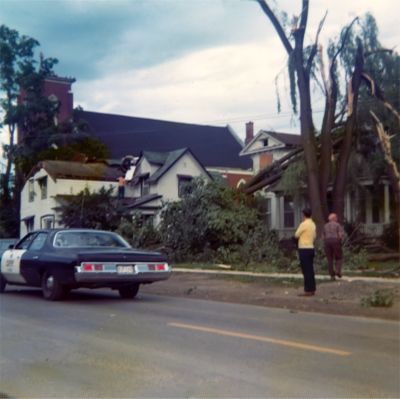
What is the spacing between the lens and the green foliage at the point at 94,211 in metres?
37.7

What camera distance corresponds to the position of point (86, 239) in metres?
14.6

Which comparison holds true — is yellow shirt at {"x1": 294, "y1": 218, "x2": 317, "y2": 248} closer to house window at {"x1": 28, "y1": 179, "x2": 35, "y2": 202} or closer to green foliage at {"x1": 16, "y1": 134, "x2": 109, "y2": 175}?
house window at {"x1": 28, "y1": 179, "x2": 35, "y2": 202}

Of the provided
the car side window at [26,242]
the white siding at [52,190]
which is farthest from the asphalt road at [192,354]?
the white siding at [52,190]

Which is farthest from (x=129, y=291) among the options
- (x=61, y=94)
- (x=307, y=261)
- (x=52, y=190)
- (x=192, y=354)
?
(x=61, y=94)

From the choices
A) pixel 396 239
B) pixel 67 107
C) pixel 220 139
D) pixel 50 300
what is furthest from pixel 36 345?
pixel 220 139

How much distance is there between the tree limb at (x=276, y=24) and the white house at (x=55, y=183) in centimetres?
2213

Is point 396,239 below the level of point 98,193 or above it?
below

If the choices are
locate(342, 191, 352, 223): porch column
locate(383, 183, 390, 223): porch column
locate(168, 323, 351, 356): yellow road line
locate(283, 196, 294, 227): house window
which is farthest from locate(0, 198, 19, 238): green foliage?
locate(168, 323, 351, 356): yellow road line

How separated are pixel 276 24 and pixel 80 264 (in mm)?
14778

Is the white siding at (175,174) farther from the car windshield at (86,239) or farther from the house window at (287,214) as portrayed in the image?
the car windshield at (86,239)

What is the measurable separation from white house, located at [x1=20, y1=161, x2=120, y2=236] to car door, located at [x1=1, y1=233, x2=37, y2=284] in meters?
28.8

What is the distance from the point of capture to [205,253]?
26.1 meters

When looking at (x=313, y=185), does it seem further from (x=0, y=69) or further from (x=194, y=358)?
(x=194, y=358)

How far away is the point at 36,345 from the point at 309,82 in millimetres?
18686
